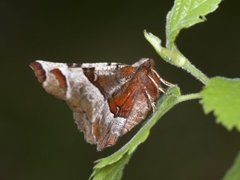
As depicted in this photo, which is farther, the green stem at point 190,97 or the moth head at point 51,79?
the moth head at point 51,79

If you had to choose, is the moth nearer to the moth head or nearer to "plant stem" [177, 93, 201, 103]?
the moth head

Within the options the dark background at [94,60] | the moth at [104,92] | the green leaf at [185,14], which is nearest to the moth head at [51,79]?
the moth at [104,92]

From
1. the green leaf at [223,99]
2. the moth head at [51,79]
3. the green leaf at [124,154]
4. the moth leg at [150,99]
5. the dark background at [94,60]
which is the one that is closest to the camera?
the green leaf at [223,99]

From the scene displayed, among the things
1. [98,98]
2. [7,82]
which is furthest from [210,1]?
[7,82]

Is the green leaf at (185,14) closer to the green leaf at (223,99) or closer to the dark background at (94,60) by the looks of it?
the green leaf at (223,99)

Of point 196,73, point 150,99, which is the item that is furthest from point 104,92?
point 196,73

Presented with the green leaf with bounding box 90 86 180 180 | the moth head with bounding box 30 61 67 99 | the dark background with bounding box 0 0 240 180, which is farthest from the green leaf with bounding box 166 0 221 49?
the dark background with bounding box 0 0 240 180
